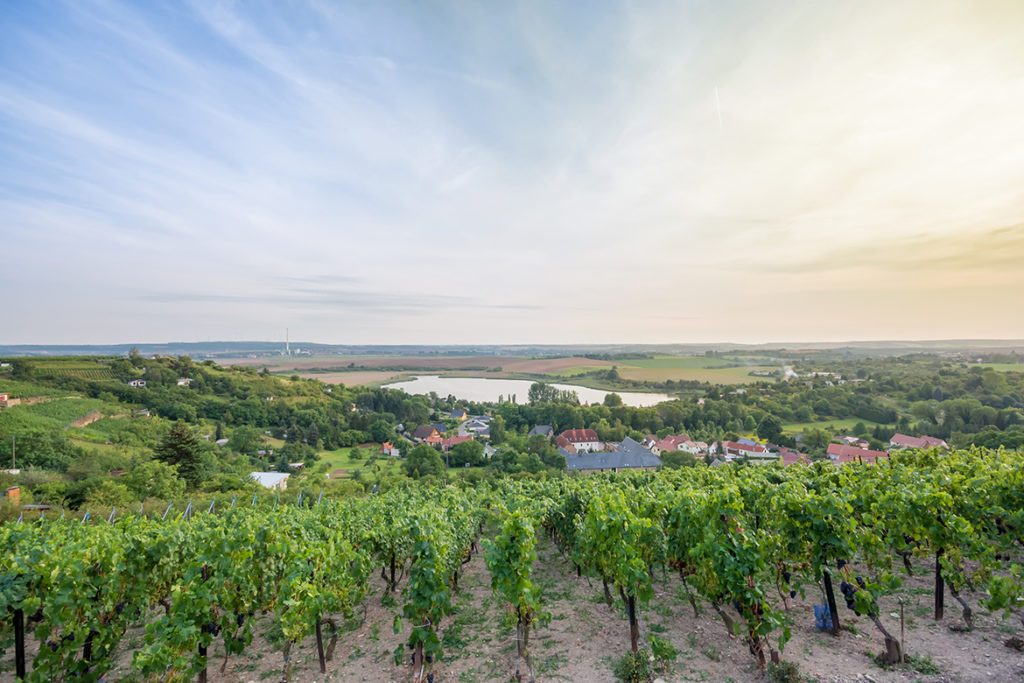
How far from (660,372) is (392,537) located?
150 m

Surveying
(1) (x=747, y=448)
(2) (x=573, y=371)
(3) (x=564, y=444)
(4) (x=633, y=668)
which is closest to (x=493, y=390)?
(2) (x=573, y=371)

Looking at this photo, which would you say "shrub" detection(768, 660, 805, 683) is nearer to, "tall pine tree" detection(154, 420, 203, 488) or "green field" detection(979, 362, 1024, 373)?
"tall pine tree" detection(154, 420, 203, 488)

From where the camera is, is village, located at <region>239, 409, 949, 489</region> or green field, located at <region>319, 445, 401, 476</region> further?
green field, located at <region>319, 445, 401, 476</region>

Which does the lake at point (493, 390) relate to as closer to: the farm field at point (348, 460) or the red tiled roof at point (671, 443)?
the red tiled roof at point (671, 443)

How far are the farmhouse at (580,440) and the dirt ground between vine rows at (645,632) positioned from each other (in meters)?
55.5

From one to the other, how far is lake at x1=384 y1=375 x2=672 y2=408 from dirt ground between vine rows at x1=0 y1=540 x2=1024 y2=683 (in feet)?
282

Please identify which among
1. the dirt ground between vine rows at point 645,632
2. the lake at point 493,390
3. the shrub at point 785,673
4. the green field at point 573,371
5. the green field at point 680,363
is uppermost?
the shrub at point 785,673

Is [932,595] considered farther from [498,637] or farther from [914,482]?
[498,637]

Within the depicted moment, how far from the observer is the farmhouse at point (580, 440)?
63.4m

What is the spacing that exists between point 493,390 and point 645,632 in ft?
434

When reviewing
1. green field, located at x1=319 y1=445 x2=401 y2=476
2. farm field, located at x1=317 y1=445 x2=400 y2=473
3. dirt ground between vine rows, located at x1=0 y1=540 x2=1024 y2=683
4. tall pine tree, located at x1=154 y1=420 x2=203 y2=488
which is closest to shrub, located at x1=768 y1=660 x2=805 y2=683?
dirt ground between vine rows, located at x1=0 y1=540 x2=1024 y2=683

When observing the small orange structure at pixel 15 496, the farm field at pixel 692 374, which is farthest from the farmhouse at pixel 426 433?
the farm field at pixel 692 374

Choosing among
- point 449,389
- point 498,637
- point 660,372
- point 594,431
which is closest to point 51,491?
point 498,637

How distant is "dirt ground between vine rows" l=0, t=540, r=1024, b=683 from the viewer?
588 cm
